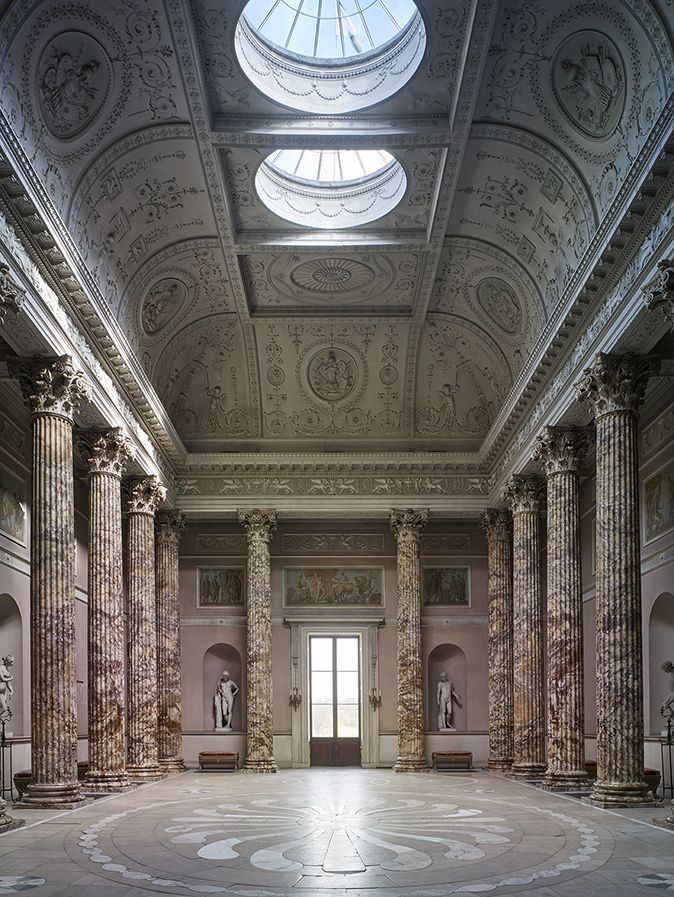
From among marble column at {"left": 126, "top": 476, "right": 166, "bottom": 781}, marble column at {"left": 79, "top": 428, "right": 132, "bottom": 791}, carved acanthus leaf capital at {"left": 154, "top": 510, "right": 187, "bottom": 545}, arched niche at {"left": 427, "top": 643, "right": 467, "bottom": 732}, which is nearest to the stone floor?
marble column at {"left": 79, "top": 428, "right": 132, "bottom": 791}

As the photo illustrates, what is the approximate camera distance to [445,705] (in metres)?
33.3

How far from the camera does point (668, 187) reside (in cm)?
1525

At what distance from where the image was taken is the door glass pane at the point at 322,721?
33656 mm

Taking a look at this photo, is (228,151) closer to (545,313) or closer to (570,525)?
(545,313)

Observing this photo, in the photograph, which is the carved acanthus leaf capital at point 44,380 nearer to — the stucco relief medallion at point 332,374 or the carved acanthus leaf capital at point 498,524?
the stucco relief medallion at point 332,374

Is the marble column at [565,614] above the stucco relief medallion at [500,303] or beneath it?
beneath

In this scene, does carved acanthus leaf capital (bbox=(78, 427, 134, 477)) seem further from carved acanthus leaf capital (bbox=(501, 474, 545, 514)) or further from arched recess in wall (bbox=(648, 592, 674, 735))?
arched recess in wall (bbox=(648, 592, 674, 735))

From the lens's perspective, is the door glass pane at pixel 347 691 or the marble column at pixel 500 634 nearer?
the marble column at pixel 500 634

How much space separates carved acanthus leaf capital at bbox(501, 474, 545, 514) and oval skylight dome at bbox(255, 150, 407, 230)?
806 cm

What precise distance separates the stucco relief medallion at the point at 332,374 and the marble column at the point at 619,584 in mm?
12810

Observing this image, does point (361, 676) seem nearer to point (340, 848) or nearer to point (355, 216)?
point (355, 216)

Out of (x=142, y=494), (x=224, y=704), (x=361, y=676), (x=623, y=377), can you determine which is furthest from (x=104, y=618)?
(x=361, y=676)

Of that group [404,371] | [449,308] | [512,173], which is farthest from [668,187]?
[404,371]

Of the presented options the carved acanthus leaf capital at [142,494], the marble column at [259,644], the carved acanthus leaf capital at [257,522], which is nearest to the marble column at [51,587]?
the carved acanthus leaf capital at [142,494]
